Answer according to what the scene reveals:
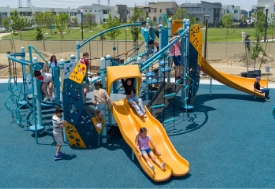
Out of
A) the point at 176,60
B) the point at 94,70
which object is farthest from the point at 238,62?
the point at 176,60

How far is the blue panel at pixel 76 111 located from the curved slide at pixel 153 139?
0.85m

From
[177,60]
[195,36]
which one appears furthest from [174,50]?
[195,36]

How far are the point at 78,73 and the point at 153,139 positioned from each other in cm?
272

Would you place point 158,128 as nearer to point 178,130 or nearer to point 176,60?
point 178,130

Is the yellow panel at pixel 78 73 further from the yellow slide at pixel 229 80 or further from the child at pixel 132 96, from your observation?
the yellow slide at pixel 229 80

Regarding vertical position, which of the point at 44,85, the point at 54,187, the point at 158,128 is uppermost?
the point at 44,85

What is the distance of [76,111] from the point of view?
9250mm

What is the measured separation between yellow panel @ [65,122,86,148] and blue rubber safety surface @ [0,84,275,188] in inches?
9.4

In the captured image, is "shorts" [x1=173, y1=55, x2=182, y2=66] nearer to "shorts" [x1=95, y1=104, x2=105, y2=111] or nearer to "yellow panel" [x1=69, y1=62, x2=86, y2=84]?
"shorts" [x1=95, y1=104, x2=105, y2=111]

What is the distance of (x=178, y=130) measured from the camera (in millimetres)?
11047

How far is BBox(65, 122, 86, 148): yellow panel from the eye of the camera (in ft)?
30.8

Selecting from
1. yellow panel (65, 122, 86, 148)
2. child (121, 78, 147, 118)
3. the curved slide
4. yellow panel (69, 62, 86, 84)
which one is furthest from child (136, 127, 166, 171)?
yellow panel (69, 62, 86, 84)

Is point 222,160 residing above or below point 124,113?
below

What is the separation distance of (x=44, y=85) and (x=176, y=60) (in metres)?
5.06
